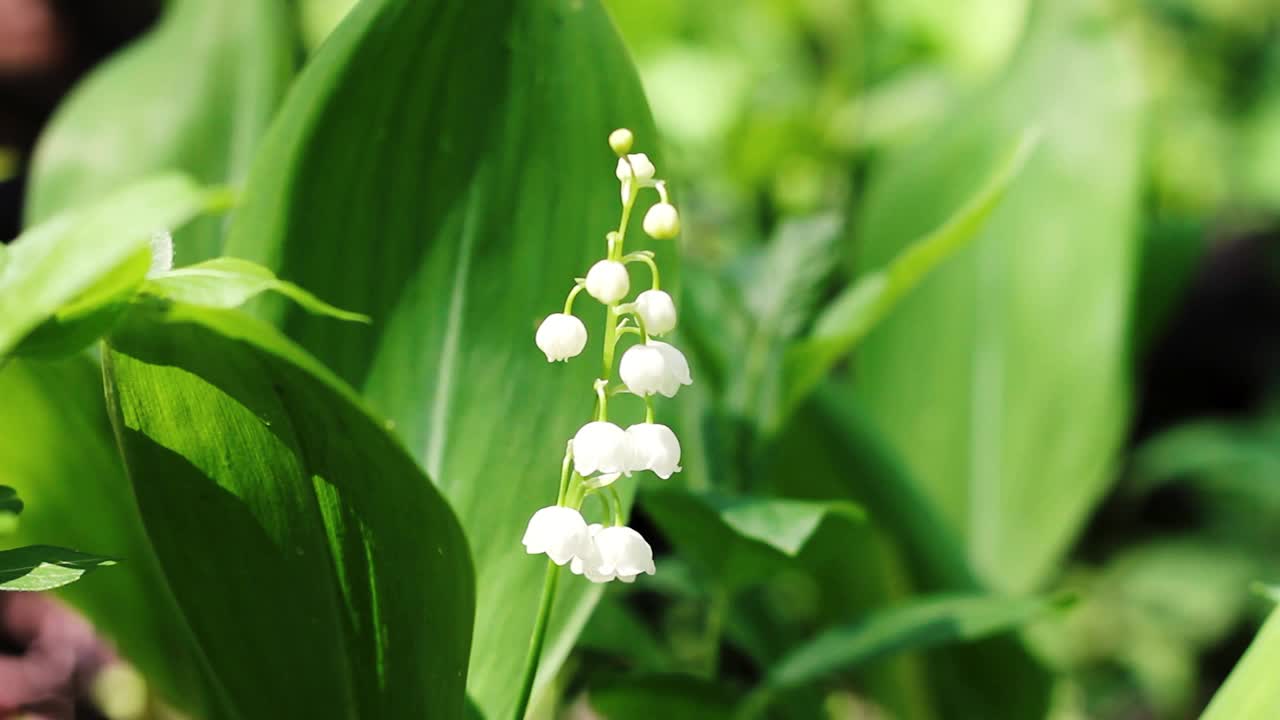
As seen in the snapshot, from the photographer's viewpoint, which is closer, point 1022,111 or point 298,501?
point 298,501

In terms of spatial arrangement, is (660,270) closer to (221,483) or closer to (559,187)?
(559,187)

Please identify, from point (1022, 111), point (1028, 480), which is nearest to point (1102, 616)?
point (1028, 480)

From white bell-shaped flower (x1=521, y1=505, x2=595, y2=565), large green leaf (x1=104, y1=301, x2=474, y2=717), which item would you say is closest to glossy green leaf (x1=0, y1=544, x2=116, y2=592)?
large green leaf (x1=104, y1=301, x2=474, y2=717)

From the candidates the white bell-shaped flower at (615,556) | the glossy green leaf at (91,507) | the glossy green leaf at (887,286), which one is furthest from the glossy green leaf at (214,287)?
the glossy green leaf at (887,286)

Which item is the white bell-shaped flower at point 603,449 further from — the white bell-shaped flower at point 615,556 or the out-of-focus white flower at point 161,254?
the out-of-focus white flower at point 161,254

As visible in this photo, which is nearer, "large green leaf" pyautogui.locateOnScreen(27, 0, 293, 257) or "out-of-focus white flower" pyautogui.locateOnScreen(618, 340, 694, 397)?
"out-of-focus white flower" pyautogui.locateOnScreen(618, 340, 694, 397)

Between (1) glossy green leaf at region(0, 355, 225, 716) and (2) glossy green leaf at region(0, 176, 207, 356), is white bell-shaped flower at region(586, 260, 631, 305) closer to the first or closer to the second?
(2) glossy green leaf at region(0, 176, 207, 356)
